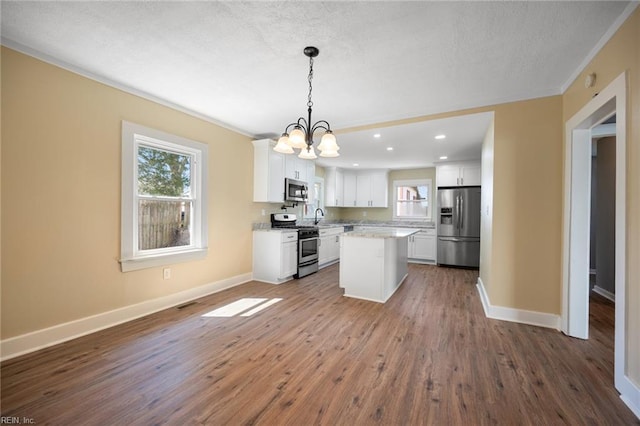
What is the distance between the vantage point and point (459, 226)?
5.89m

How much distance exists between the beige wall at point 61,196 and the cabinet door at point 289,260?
1.75 metres

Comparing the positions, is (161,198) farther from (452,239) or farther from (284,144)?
(452,239)

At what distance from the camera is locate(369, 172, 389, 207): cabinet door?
728 centimetres

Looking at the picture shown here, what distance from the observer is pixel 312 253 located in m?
5.22

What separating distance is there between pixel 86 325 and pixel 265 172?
118 inches

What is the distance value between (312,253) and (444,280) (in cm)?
252

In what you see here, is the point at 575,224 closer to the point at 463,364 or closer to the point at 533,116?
the point at 533,116

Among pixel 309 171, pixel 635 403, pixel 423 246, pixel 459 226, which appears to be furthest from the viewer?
pixel 423 246

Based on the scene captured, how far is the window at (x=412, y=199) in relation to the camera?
7.08m

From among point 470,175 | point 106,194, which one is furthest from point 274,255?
point 470,175

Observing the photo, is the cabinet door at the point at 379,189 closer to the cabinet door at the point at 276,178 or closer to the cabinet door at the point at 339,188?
the cabinet door at the point at 339,188

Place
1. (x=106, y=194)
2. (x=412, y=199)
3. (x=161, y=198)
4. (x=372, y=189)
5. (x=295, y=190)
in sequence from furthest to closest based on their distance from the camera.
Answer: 1. (x=372, y=189)
2. (x=412, y=199)
3. (x=295, y=190)
4. (x=161, y=198)
5. (x=106, y=194)

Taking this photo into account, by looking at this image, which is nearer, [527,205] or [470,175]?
[527,205]

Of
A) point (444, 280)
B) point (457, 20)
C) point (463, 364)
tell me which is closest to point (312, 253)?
point (444, 280)
